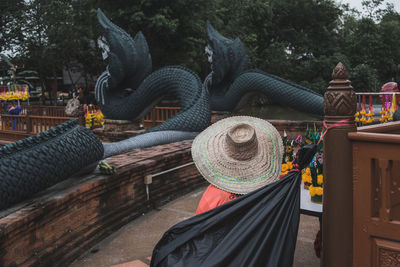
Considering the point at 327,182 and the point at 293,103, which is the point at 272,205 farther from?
the point at 293,103

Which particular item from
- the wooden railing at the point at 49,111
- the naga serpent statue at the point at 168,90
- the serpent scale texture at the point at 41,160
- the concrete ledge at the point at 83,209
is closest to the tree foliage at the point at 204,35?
the wooden railing at the point at 49,111

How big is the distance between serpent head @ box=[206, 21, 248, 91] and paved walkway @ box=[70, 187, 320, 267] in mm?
5245

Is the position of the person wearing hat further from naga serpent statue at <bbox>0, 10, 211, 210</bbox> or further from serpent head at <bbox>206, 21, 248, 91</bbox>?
serpent head at <bbox>206, 21, 248, 91</bbox>

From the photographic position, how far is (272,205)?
220cm

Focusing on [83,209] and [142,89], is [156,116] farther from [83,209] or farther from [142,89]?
[83,209]

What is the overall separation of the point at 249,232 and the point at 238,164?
550mm

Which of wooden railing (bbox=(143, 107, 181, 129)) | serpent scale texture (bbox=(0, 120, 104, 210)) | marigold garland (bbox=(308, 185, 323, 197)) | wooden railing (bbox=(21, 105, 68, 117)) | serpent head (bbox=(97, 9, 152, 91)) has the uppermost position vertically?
serpent head (bbox=(97, 9, 152, 91))

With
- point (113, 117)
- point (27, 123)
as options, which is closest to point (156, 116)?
point (113, 117)

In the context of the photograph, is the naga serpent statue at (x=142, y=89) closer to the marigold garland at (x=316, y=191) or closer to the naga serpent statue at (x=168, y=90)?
the naga serpent statue at (x=168, y=90)

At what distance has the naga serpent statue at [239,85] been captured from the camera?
8.38 metres

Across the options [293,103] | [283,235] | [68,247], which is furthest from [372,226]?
[293,103]

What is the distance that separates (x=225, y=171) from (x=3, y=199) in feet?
6.26

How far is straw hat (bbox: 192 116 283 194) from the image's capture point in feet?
8.20

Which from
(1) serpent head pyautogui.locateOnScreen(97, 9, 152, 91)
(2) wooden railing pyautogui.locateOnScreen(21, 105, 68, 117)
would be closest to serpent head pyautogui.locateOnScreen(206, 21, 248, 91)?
(1) serpent head pyautogui.locateOnScreen(97, 9, 152, 91)
